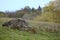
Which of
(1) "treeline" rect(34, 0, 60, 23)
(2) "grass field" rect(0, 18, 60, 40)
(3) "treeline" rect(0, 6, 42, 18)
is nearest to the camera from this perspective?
(2) "grass field" rect(0, 18, 60, 40)

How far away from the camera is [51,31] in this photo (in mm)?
2797

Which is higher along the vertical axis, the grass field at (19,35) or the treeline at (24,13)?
the treeline at (24,13)

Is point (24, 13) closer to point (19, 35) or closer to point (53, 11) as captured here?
point (19, 35)

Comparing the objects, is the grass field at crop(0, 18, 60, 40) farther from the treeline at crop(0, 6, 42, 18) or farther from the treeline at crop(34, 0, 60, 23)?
the treeline at crop(34, 0, 60, 23)

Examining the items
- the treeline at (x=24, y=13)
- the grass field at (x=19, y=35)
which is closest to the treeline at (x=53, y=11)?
the treeline at (x=24, y=13)

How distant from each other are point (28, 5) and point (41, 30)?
54cm

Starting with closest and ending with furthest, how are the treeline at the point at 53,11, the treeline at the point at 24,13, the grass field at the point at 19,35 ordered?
the grass field at the point at 19,35 → the treeline at the point at 24,13 → the treeline at the point at 53,11

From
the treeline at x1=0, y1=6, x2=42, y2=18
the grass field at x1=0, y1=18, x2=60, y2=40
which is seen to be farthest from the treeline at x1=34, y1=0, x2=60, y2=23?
the grass field at x1=0, y1=18, x2=60, y2=40

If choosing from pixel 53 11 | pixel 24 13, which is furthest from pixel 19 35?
pixel 53 11

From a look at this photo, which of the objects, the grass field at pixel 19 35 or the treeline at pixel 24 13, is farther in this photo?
the treeline at pixel 24 13

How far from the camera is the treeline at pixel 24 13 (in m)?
2.66

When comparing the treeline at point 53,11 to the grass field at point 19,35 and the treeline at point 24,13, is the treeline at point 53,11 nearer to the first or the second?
the treeline at point 24,13

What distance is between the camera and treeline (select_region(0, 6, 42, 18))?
2656 millimetres

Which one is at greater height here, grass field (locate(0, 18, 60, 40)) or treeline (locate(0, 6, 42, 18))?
treeline (locate(0, 6, 42, 18))
